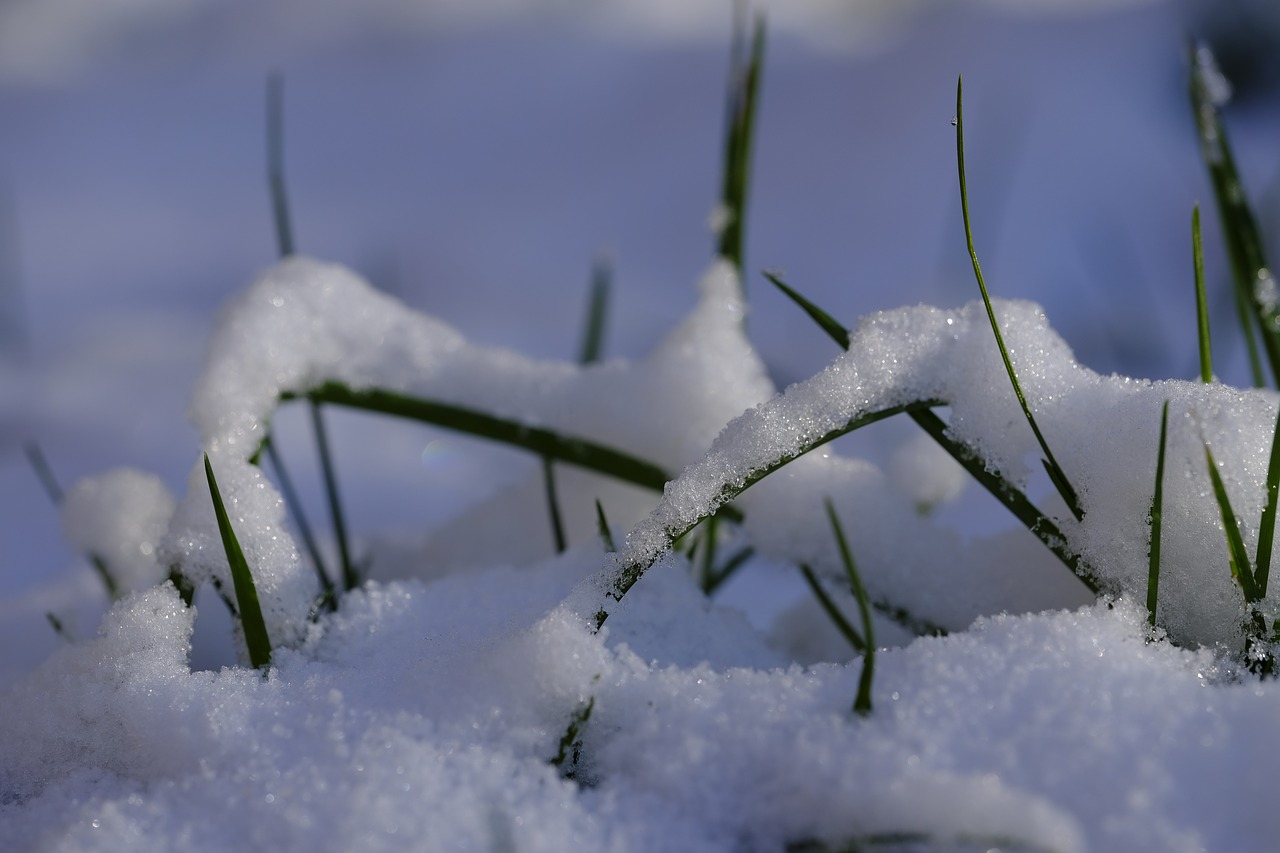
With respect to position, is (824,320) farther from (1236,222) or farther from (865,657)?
(1236,222)

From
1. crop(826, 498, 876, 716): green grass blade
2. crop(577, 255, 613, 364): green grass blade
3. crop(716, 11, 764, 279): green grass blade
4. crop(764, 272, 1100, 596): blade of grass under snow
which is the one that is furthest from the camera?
crop(577, 255, 613, 364): green grass blade

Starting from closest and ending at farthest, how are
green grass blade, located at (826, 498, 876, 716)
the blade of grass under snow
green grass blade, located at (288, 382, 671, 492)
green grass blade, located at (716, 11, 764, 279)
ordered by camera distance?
1. green grass blade, located at (826, 498, 876, 716)
2. the blade of grass under snow
3. green grass blade, located at (288, 382, 671, 492)
4. green grass blade, located at (716, 11, 764, 279)

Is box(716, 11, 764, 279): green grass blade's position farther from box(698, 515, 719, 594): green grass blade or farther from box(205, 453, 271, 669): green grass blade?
box(205, 453, 271, 669): green grass blade

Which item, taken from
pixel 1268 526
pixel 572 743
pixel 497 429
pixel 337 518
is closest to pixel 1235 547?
pixel 1268 526

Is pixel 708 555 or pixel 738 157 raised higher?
pixel 738 157

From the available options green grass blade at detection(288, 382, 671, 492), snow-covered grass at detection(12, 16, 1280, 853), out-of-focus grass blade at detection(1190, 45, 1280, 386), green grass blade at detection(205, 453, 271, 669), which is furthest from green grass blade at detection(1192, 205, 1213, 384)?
green grass blade at detection(205, 453, 271, 669)

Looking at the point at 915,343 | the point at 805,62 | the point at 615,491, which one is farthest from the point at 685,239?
the point at 915,343
